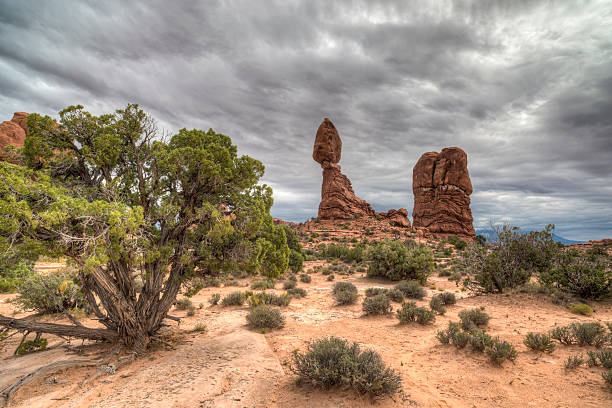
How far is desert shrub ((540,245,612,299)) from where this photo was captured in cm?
1093

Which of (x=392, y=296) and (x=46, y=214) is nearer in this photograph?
(x=46, y=214)

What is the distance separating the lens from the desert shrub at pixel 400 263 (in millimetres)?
17659

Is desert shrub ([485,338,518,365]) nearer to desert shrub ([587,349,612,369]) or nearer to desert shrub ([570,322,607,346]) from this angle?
desert shrub ([587,349,612,369])

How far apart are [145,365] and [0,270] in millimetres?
5405

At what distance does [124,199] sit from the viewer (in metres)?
7.10

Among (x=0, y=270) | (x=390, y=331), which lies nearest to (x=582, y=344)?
(x=390, y=331)

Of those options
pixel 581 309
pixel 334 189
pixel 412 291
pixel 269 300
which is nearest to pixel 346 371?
pixel 269 300

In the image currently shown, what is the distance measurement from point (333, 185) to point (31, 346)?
51.1 meters

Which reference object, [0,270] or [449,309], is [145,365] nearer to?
[0,270]

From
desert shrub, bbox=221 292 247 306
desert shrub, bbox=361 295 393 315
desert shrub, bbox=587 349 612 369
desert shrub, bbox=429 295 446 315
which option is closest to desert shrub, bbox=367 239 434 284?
desert shrub, bbox=429 295 446 315

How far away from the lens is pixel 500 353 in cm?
585

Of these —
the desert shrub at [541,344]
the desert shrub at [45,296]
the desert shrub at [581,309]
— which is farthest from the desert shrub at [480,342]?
the desert shrub at [45,296]

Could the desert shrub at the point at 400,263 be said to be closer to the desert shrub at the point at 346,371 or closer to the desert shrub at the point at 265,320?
the desert shrub at the point at 265,320

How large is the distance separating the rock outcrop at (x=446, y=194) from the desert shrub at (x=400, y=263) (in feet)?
125
